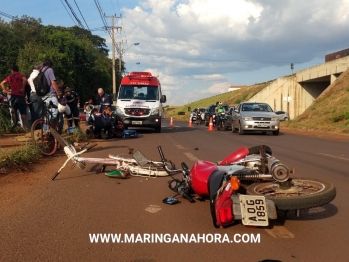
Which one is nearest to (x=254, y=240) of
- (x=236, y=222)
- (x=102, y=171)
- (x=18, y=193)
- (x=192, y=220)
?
(x=236, y=222)

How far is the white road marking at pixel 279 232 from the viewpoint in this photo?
4.48 meters

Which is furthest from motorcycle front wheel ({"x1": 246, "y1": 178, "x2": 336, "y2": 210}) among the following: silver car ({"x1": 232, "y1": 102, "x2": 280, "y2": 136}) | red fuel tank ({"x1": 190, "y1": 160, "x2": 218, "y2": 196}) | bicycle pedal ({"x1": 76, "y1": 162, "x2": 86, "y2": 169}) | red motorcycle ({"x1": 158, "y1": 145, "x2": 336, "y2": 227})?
silver car ({"x1": 232, "y1": 102, "x2": 280, "y2": 136})

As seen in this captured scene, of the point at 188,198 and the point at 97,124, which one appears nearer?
the point at 188,198

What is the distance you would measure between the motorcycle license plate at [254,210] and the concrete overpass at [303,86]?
117 ft

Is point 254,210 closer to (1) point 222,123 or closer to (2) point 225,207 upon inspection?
(2) point 225,207

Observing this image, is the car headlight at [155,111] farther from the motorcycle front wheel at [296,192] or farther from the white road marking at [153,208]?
the motorcycle front wheel at [296,192]

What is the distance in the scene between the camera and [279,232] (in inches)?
180

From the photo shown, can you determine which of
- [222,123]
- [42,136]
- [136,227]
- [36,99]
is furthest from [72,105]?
[222,123]

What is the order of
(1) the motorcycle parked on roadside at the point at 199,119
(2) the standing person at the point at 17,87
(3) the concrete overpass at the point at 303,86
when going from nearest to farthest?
(2) the standing person at the point at 17,87 → (3) the concrete overpass at the point at 303,86 → (1) the motorcycle parked on roadside at the point at 199,119

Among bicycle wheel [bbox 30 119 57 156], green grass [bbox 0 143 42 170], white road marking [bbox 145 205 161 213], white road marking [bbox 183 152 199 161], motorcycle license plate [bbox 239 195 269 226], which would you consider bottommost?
white road marking [bbox 145 205 161 213]

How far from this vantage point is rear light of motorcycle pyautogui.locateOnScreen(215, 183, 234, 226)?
445 centimetres

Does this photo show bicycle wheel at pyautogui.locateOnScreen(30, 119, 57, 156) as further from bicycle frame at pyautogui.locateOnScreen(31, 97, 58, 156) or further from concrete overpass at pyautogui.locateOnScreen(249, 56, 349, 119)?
concrete overpass at pyautogui.locateOnScreen(249, 56, 349, 119)

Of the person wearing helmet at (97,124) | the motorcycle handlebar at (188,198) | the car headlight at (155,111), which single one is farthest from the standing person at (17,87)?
the motorcycle handlebar at (188,198)

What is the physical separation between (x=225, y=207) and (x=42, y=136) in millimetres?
6115
